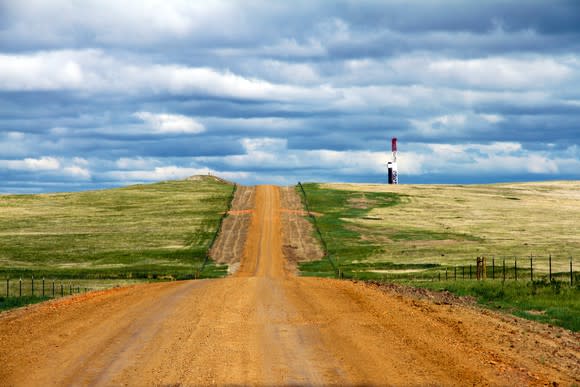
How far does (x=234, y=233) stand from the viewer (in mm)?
95000

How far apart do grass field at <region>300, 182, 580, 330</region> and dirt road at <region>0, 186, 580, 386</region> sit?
604cm

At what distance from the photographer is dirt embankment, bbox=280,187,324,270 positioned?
81.1m

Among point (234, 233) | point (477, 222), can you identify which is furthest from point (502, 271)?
point (477, 222)

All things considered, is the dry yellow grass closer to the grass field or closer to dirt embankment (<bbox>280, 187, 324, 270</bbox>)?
the grass field

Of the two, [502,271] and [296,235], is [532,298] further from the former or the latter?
[296,235]

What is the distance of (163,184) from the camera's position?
152 metres

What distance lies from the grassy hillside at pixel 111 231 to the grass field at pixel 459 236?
14.0m

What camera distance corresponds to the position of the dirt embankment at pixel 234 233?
80.6 metres

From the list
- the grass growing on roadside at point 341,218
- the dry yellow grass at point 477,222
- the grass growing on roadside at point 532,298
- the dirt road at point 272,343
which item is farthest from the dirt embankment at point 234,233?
the dirt road at point 272,343

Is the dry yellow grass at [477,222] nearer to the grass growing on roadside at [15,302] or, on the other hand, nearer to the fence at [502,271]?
the fence at [502,271]

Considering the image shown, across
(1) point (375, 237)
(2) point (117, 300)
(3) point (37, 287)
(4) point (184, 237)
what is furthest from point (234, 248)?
(2) point (117, 300)

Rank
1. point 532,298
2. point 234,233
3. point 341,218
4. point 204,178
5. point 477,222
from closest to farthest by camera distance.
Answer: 1. point 532,298
2. point 234,233
3. point 477,222
4. point 341,218
5. point 204,178

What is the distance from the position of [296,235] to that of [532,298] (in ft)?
188

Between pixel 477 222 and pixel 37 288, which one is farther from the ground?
pixel 477 222
